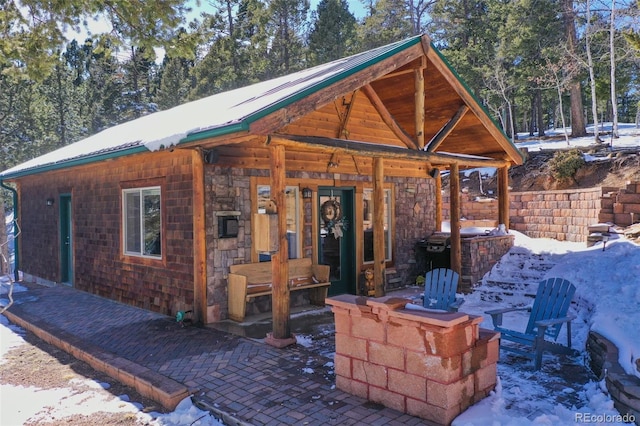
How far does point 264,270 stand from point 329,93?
3064 mm

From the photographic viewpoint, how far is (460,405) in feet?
12.2

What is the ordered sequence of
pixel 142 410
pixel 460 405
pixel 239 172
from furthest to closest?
pixel 239 172
pixel 142 410
pixel 460 405

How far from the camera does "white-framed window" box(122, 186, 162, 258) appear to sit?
307 inches

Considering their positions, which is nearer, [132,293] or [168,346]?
[168,346]

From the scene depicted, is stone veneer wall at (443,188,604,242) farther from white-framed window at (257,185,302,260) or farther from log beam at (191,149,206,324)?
log beam at (191,149,206,324)

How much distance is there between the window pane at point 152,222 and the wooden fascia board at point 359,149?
8.80ft

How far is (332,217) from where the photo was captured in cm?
869

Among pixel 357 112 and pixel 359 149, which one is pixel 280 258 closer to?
pixel 359 149

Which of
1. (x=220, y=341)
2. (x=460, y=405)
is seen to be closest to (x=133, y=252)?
(x=220, y=341)

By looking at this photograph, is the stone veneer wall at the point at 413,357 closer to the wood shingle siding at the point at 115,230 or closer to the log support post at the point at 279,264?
the log support post at the point at 279,264

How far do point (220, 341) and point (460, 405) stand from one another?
330 centimetres

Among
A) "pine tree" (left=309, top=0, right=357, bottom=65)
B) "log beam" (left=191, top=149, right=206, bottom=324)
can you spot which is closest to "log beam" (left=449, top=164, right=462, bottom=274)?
"log beam" (left=191, top=149, right=206, bottom=324)

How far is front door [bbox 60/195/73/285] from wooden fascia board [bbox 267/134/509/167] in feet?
21.7

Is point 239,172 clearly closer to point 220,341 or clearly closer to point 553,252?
point 220,341
